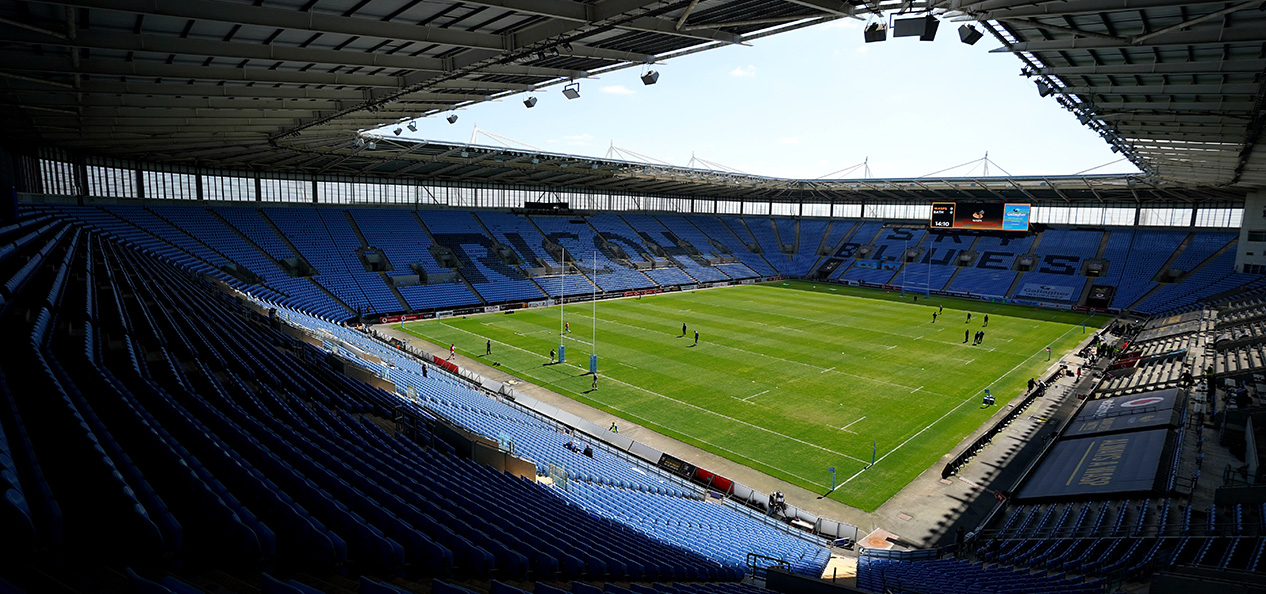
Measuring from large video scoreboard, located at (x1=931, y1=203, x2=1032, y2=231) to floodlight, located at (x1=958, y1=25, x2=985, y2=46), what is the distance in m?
44.5

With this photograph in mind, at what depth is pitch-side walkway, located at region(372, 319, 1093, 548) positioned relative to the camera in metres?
16.9

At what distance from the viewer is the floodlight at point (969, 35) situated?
11711mm

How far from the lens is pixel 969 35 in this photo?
1182cm

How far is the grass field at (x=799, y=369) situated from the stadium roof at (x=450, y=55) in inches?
476

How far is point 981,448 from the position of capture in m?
21.8

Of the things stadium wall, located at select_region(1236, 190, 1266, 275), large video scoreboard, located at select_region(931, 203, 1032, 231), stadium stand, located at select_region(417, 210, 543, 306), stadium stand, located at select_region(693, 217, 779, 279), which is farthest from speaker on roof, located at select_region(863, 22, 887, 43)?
stadium stand, located at select_region(693, 217, 779, 279)

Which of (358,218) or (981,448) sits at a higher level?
(358,218)

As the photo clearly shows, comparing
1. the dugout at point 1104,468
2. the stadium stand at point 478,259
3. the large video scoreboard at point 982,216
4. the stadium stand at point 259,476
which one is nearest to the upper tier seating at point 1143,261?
the large video scoreboard at point 982,216

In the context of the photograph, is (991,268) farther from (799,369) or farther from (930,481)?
(930,481)

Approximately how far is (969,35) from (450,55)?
11139mm

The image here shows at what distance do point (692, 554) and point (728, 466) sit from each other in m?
8.88

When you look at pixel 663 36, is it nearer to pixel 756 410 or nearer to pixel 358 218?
pixel 756 410

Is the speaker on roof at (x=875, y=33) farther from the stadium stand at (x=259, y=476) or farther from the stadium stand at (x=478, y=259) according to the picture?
the stadium stand at (x=478, y=259)

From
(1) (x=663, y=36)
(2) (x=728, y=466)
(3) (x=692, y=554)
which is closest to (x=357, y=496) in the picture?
(3) (x=692, y=554)
